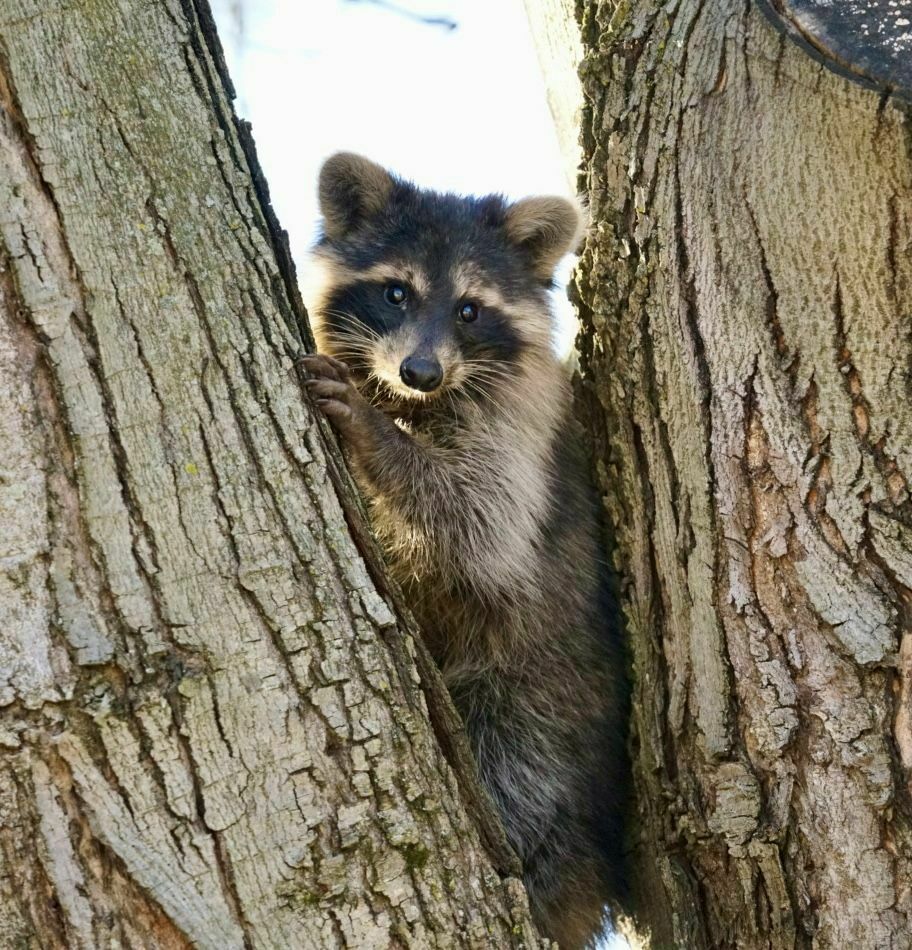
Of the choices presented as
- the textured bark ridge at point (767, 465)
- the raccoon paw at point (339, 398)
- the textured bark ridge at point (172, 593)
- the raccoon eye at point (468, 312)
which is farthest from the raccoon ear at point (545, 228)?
the textured bark ridge at point (172, 593)

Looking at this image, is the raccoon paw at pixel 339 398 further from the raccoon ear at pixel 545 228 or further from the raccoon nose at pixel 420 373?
the raccoon ear at pixel 545 228

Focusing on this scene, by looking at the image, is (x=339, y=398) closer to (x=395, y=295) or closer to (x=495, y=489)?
(x=495, y=489)

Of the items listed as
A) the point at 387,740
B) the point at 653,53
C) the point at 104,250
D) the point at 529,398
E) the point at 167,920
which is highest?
the point at 653,53

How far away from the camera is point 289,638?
192cm

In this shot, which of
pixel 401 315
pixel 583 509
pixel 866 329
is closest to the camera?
pixel 866 329

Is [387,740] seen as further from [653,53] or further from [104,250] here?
[653,53]

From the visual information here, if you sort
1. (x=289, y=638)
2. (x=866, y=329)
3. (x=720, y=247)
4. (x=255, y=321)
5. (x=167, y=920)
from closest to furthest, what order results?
(x=167, y=920)
(x=289, y=638)
(x=255, y=321)
(x=866, y=329)
(x=720, y=247)

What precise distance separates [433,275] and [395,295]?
0.46 feet

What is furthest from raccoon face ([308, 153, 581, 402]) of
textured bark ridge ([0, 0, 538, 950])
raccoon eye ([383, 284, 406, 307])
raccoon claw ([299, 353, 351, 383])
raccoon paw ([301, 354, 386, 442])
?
textured bark ridge ([0, 0, 538, 950])

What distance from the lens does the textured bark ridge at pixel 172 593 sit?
1.75 meters

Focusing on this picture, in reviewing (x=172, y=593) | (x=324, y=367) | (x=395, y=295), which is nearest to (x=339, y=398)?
(x=324, y=367)

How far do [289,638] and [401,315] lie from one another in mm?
1952

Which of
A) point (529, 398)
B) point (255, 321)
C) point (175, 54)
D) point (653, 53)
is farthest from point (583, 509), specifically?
point (175, 54)

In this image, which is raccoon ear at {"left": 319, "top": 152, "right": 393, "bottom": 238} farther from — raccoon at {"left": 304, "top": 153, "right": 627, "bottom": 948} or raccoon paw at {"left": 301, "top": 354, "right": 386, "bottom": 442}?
raccoon paw at {"left": 301, "top": 354, "right": 386, "bottom": 442}
